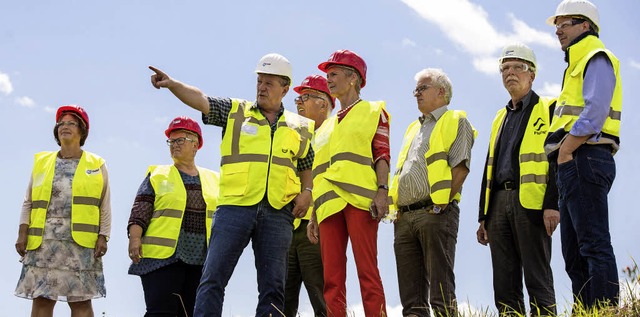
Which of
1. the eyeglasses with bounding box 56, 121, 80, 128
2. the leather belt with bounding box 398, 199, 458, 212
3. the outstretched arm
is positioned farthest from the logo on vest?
the eyeglasses with bounding box 56, 121, 80, 128

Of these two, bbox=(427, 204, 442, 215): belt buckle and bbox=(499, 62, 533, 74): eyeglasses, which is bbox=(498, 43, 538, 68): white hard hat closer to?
bbox=(499, 62, 533, 74): eyeglasses

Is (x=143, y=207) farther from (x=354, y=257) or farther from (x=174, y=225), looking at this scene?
(x=354, y=257)

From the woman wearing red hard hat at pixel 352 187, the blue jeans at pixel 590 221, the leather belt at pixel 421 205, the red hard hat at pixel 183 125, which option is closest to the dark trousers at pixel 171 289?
the red hard hat at pixel 183 125

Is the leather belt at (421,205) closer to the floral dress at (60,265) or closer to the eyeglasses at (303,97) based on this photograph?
the eyeglasses at (303,97)

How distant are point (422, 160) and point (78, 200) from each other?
3596 millimetres

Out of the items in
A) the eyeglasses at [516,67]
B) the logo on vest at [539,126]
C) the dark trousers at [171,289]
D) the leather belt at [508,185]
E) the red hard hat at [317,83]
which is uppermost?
the red hard hat at [317,83]

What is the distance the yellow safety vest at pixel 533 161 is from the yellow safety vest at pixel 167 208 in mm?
2874

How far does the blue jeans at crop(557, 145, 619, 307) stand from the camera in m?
5.97

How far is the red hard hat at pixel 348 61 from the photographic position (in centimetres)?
725

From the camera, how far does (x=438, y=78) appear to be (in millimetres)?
7727

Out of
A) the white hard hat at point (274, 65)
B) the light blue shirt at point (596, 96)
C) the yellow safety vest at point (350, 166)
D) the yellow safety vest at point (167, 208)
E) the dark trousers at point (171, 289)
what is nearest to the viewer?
the light blue shirt at point (596, 96)

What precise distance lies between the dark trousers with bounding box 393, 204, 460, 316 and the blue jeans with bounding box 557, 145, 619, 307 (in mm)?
1084

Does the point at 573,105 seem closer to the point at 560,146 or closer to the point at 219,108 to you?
the point at 560,146

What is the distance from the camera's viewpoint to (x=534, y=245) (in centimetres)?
697
